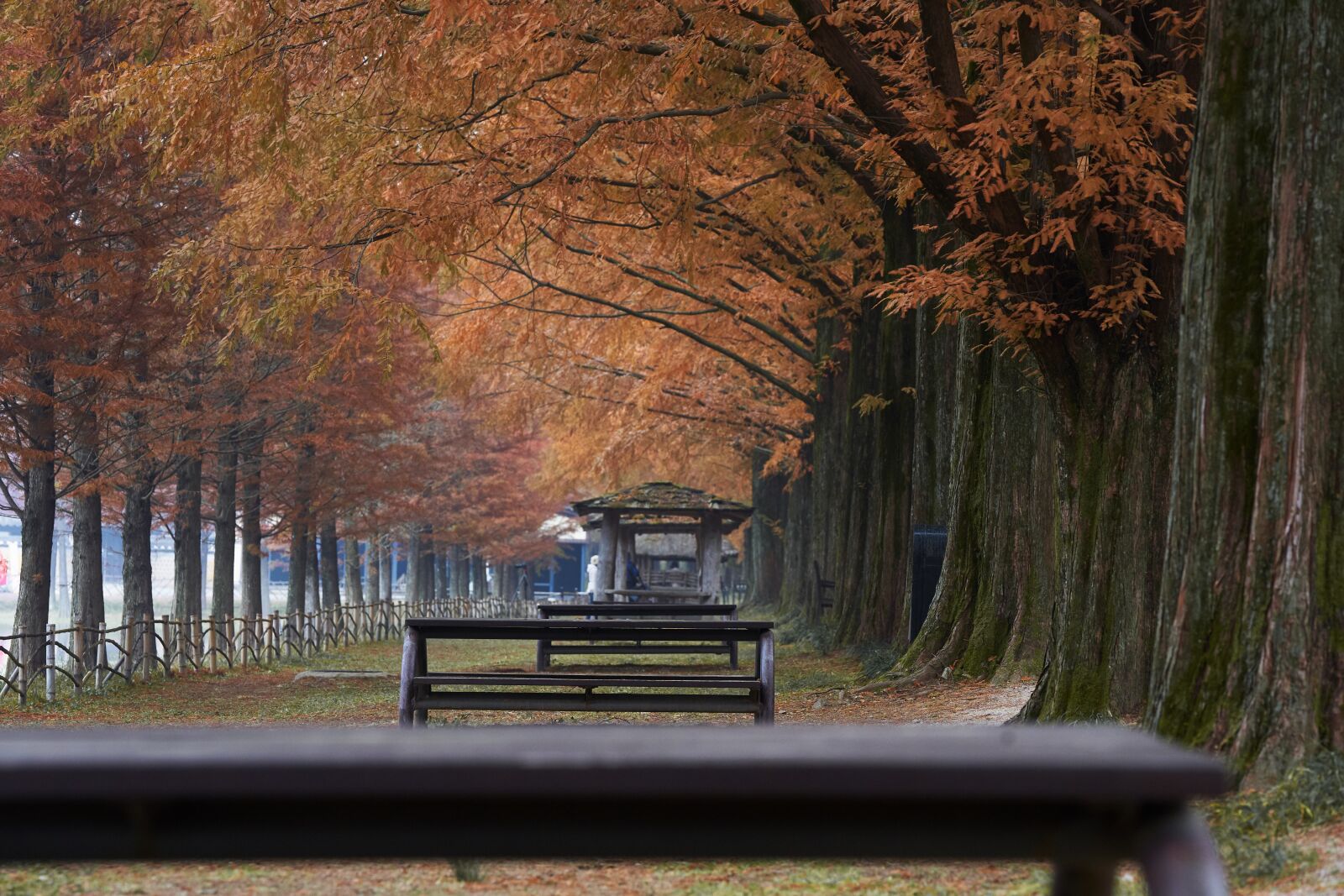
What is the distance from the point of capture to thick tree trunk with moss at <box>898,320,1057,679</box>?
46.4 ft

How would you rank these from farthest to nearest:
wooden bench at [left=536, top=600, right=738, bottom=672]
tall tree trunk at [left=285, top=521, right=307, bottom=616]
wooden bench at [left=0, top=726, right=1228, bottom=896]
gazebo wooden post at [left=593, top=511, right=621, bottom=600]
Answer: gazebo wooden post at [left=593, top=511, right=621, bottom=600] < tall tree trunk at [left=285, top=521, right=307, bottom=616] < wooden bench at [left=536, top=600, right=738, bottom=672] < wooden bench at [left=0, top=726, right=1228, bottom=896]

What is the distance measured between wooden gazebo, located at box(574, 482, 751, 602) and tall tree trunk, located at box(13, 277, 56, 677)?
12400mm

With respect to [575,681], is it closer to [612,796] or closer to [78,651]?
[612,796]

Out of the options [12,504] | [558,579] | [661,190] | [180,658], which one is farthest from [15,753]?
[558,579]

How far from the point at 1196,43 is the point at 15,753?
9440 mm

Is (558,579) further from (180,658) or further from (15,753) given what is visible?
(15,753)

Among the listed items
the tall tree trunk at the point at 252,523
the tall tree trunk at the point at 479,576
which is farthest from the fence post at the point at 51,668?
the tall tree trunk at the point at 479,576

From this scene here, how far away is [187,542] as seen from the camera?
2572cm

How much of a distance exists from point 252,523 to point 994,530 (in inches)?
755

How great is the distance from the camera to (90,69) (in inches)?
687

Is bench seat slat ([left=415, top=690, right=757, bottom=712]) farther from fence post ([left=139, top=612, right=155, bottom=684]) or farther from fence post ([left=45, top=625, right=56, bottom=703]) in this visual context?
fence post ([left=139, top=612, right=155, bottom=684])

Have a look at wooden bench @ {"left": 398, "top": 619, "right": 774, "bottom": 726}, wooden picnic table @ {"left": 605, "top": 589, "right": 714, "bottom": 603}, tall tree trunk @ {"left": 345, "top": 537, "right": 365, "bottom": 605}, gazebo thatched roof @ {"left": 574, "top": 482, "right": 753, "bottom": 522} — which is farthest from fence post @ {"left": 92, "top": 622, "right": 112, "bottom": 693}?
tall tree trunk @ {"left": 345, "top": 537, "right": 365, "bottom": 605}

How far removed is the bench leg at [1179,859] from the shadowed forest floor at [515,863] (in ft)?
6.80

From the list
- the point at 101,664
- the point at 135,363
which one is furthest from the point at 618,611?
the point at 101,664
